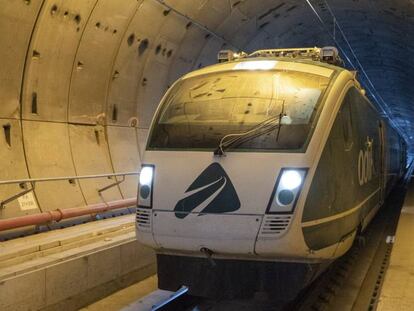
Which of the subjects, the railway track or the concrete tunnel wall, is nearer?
the railway track

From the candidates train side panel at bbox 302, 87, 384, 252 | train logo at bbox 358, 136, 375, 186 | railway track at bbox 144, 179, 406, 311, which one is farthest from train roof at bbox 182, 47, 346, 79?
railway track at bbox 144, 179, 406, 311

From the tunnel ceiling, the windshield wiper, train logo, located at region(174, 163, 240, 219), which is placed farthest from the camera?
the tunnel ceiling

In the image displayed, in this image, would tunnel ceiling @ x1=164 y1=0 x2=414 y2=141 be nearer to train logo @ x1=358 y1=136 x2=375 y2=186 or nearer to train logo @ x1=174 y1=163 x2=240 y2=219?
train logo @ x1=358 y1=136 x2=375 y2=186

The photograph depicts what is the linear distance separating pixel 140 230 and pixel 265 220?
1.28 meters

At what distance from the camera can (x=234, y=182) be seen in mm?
4707

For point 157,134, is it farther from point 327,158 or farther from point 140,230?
point 327,158

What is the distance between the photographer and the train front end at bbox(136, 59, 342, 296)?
14.9 feet

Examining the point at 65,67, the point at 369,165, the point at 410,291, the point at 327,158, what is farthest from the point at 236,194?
the point at 65,67

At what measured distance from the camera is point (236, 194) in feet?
15.3

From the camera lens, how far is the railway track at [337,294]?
5891 mm

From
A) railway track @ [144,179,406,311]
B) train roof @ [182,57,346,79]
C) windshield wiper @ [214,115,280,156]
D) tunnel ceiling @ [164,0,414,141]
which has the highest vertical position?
tunnel ceiling @ [164,0,414,141]

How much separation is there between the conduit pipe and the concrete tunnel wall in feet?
1.67

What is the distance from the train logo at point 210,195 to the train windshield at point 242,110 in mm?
290

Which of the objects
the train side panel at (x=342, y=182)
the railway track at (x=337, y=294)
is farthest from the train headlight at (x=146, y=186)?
the train side panel at (x=342, y=182)
